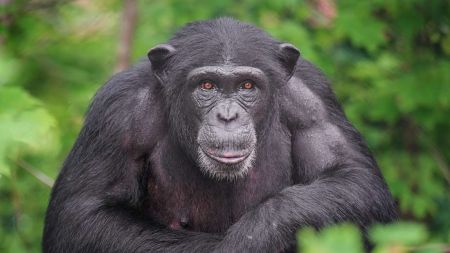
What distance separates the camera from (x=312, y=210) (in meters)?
6.54

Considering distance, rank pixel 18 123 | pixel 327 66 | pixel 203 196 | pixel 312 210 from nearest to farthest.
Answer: pixel 18 123 → pixel 312 210 → pixel 203 196 → pixel 327 66

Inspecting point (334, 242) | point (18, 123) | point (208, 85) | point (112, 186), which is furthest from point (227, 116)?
point (334, 242)

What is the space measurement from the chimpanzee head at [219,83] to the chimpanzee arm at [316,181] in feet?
1.04

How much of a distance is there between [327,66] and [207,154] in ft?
15.6

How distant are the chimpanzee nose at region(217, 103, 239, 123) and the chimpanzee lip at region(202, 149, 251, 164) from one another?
0.79 feet

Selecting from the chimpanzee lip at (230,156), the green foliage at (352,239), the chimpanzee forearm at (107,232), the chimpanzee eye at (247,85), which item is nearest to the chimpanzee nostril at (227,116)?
the chimpanzee lip at (230,156)

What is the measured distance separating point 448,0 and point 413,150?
2.42m

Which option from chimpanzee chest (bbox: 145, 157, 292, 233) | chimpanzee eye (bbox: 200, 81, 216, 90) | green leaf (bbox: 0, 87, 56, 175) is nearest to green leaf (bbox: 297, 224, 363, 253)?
green leaf (bbox: 0, 87, 56, 175)

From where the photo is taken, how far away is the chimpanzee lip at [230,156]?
6.56m

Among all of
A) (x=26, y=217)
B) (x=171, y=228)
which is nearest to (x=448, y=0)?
(x=171, y=228)

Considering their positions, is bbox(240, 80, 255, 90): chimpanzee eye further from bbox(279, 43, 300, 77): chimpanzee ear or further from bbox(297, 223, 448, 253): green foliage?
bbox(297, 223, 448, 253): green foliage

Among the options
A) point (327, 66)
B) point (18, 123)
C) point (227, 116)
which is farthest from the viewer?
point (327, 66)

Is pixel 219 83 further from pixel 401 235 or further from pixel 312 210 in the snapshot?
pixel 401 235

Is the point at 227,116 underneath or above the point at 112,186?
above
